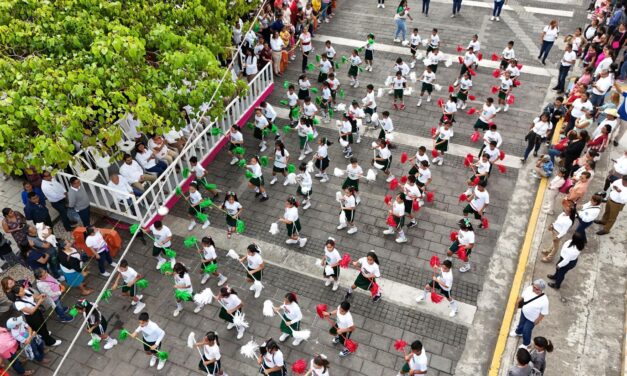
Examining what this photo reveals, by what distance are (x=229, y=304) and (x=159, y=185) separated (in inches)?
150

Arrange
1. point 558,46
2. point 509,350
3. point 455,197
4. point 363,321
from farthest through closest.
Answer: point 558,46, point 455,197, point 363,321, point 509,350

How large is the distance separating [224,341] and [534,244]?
6.31 metres

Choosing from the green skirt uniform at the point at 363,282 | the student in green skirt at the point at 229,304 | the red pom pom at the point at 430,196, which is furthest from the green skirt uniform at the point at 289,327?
the red pom pom at the point at 430,196

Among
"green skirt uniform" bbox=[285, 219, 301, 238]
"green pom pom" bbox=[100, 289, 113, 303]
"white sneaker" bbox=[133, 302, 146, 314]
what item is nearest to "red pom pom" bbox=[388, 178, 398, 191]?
"green skirt uniform" bbox=[285, 219, 301, 238]

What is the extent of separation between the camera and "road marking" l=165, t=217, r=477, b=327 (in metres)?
8.80

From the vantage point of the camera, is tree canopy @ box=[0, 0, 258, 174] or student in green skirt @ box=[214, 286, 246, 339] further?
student in green skirt @ box=[214, 286, 246, 339]

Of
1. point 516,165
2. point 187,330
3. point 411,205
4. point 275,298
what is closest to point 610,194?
point 516,165

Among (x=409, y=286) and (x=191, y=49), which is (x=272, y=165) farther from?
(x=409, y=286)

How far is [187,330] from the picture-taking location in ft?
28.7

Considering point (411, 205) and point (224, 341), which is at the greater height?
point (411, 205)

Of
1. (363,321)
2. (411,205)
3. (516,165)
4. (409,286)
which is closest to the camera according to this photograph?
(363,321)

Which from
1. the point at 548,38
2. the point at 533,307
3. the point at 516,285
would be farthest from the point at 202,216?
the point at 548,38

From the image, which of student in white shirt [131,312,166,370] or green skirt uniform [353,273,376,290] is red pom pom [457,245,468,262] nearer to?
green skirt uniform [353,273,376,290]

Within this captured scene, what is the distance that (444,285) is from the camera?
27.3ft
